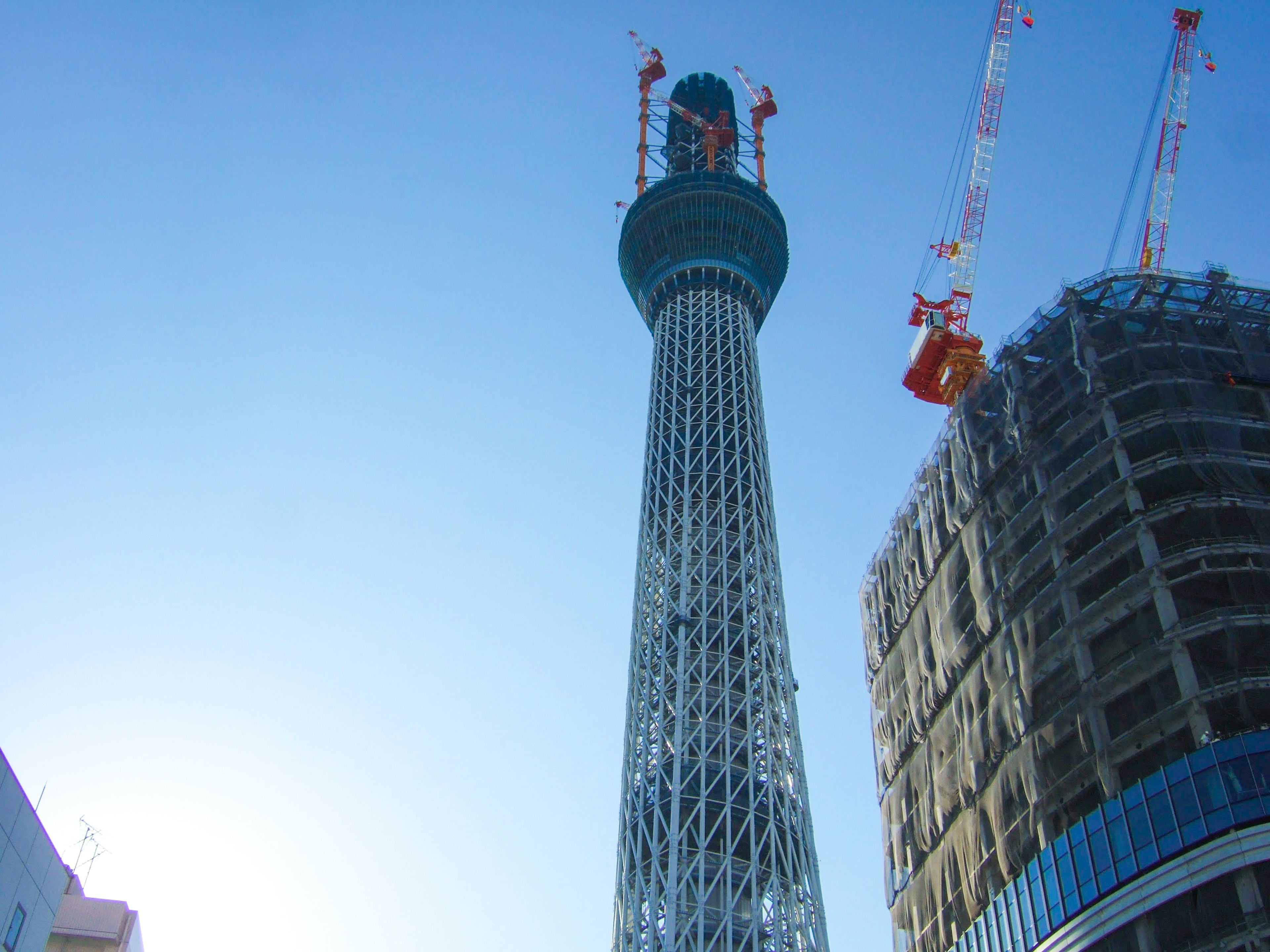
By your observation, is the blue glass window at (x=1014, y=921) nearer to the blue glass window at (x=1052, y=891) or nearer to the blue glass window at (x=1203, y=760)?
the blue glass window at (x=1052, y=891)

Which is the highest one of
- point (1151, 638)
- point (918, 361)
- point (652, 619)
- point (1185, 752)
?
point (918, 361)

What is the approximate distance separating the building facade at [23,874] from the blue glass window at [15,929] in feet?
0.07

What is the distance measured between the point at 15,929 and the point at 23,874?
1.73m

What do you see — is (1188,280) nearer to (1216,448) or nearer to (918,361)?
(1216,448)

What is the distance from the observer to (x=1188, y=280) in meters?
53.5

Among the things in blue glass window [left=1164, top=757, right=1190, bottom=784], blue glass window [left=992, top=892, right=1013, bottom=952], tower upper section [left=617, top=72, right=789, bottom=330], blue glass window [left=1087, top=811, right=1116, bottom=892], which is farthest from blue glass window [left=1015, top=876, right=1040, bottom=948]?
tower upper section [left=617, top=72, right=789, bottom=330]

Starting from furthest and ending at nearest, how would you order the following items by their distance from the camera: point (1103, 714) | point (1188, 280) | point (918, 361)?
point (918, 361) → point (1188, 280) → point (1103, 714)

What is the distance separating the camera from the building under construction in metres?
39.9

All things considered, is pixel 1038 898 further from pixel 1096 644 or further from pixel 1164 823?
pixel 1096 644

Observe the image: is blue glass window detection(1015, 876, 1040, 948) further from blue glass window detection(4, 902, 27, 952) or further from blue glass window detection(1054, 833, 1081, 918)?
blue glass window detection(4, 902, 27, 952)

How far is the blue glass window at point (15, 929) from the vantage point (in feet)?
127

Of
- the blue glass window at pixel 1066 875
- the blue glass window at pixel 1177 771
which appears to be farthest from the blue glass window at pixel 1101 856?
the blue glass window at pixel 1177 771

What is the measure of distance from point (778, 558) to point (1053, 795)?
3735cm

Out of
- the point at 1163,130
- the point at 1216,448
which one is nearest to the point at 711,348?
the point at 1163,130
